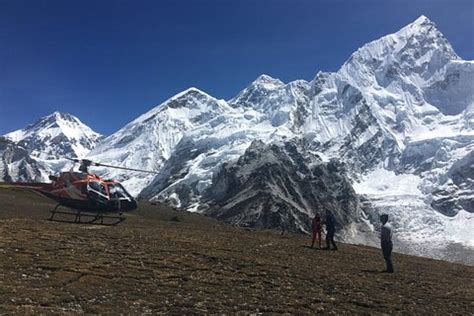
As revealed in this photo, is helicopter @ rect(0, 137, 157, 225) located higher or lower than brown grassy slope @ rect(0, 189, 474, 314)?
higher

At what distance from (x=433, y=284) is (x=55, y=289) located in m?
21.5

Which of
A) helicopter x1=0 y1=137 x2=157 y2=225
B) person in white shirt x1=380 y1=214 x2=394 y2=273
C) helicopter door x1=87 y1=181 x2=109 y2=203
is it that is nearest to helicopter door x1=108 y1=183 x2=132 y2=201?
helicopter x1=0 y1=137 x2=157 y2=225

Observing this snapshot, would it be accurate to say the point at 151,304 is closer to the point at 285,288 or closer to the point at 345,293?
the point at 285,288

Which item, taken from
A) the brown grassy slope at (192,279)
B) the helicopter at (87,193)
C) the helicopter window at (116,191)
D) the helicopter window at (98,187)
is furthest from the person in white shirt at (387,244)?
the helicopter window at (98,187)

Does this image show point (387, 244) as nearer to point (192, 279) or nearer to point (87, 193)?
point (192, 279)

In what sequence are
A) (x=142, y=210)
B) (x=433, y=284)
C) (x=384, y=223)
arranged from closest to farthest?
1. (x=433, y=284)
2. (x=384, y=223)
3. (x=142, y=210)

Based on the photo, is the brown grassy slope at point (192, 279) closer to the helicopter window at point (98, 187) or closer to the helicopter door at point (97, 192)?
the helicopter door at point (97, 192)

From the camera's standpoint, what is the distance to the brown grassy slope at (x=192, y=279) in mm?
21875

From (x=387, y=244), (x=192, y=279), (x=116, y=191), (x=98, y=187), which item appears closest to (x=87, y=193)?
(x=98, y=187)

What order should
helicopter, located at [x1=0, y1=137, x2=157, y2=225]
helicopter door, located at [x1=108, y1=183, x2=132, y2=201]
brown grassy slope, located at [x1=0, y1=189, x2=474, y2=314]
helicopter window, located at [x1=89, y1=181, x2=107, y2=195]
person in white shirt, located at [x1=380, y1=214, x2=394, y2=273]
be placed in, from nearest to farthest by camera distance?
brown grassy slope, located at [x1=0, y1=189, x2=474, y2=314], person in white shirt, located at [x1=380, y1=214, x2=394, y2=273], helicopter, located at [x1=0, y1=137, x2=157, y2=225], helicopter window, located at [x1=89, y1=181, x2=107, y2=195], helicopter door, located at [x1=108, y1=183, x2=132, y2=201]

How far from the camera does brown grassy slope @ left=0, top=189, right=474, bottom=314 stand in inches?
861

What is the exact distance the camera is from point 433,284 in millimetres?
32531

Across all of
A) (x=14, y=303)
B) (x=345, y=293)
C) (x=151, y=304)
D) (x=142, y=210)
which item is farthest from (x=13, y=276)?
(x=142, y=210)

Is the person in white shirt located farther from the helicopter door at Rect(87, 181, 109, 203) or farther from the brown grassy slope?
the helicopter door at Rect(87, 181, 109, 203)
